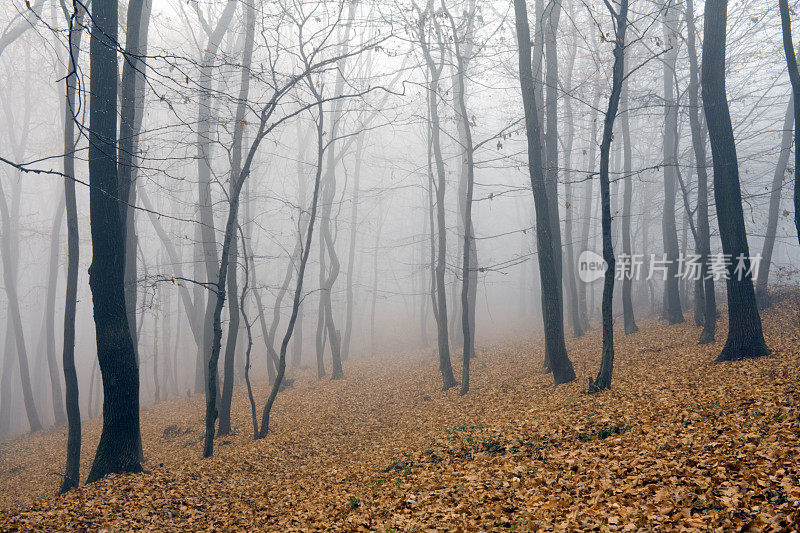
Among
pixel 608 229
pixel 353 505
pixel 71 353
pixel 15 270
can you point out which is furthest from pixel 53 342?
pixel 608 229

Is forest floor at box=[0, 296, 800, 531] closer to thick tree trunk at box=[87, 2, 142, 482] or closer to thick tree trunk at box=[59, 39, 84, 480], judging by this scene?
thick tree trunk at box=[87, 2, 142, 482]

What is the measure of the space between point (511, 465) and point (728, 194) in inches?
267

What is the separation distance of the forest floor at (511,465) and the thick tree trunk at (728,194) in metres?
0.63

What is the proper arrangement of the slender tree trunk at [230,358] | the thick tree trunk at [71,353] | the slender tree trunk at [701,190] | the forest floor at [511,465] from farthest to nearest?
the slender tree trunk at [701,190], the slender tree trunk at [230,358], the thick tree trunk at [71,353], the forest floor at [511,465]

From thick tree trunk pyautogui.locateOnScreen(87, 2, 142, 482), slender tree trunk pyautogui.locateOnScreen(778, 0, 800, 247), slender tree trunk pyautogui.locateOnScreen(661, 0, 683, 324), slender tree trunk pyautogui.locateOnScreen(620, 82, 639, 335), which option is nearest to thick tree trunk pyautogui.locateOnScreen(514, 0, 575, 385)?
slender tree trunk pyautogui.locateOnScreen(778, 0, 800, 247)

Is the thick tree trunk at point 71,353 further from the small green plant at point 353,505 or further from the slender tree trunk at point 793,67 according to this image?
the slender tree trunk at point 793,67

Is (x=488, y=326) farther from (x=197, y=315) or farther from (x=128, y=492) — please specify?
(x=128, y=492)

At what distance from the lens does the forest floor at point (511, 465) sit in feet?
14.0

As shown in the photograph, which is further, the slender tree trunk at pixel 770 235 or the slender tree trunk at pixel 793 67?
the slender tree trunk at pixel 770 235

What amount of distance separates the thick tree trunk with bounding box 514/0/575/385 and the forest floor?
1.98ft

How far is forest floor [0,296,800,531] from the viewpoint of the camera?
427 cm

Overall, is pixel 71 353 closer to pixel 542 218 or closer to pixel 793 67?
pixel 542 218

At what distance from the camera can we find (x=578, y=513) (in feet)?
14.0

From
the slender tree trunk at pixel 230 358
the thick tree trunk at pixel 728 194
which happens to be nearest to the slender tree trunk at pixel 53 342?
the slender tree trunk at pixel 230 358
